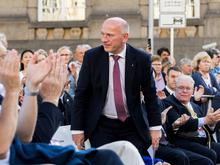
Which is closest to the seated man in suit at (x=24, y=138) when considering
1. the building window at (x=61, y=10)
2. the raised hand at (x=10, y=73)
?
the raised hand at (x=10, y=73)

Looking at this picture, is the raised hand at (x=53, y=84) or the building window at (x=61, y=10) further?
the building window at (x=61, y=10)

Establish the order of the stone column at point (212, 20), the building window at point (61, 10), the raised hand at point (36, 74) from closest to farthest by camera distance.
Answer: the raised hand at point (36, 74) < the stone column at point (212, 20) < the building window at point (61, 10)

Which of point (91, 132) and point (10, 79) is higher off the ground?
point (10, 79)

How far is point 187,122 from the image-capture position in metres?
9.78

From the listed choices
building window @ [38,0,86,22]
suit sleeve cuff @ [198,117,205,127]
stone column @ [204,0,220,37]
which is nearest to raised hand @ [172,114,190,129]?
suit sleeve cuff @ [198,117,205,127]

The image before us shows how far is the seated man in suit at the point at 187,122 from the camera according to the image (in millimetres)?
9875

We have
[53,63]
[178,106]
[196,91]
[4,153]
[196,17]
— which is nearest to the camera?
[4,153]

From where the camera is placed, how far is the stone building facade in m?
21.3

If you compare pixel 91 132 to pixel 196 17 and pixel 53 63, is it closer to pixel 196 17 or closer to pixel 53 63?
pixel 53 63

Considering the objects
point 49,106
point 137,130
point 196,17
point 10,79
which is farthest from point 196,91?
point 196,17

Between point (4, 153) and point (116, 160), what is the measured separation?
795 millimetres

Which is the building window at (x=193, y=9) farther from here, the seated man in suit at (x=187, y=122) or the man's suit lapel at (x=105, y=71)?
the man's suit lapel at (x=105, y=71)

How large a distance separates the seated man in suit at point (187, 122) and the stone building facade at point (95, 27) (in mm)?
11019

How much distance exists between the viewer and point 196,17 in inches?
857
